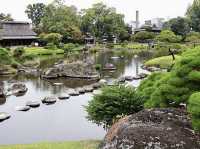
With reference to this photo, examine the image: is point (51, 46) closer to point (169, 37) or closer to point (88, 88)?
point (169, 37)

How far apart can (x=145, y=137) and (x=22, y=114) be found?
59.1ft

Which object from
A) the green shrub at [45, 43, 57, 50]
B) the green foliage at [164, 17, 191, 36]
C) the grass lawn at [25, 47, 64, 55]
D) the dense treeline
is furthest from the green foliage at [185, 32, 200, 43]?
the green shrub at [45, 43, 57, 50]

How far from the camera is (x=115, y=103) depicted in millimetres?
19109

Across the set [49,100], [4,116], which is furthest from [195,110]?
[49,100]

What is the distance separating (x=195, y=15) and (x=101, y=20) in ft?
88.2

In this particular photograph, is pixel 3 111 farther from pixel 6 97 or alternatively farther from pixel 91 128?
pixel 91 128

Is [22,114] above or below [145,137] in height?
below

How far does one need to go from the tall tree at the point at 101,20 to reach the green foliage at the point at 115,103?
75.2 metres

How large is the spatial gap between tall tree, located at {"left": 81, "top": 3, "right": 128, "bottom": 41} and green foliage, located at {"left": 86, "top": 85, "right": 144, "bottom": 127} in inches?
2961

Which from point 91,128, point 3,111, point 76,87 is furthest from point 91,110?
point 76,87

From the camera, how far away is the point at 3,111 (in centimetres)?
2967

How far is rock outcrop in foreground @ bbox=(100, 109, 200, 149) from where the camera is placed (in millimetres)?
11898

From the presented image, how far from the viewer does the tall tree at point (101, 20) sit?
310ft

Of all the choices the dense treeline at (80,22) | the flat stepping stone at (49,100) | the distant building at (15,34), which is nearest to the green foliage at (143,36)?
the dense treeline at (80,22)
